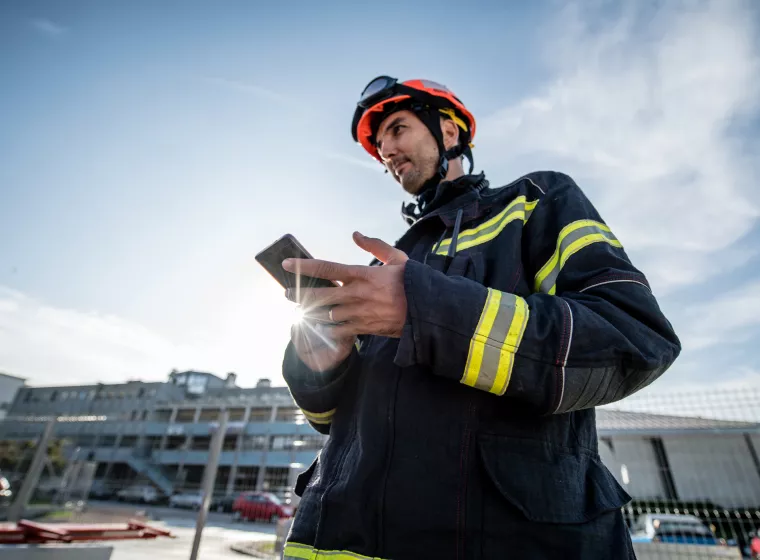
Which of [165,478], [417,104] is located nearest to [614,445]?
[417,104]

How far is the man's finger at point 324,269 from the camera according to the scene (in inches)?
39.6

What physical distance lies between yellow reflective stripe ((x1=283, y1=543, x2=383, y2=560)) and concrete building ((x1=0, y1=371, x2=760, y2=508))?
16.0 metres

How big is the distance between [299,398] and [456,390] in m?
0.73

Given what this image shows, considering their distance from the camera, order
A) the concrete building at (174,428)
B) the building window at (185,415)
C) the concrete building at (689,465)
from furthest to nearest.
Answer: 1. the building window at (185,415)
2. the concrete building at (174,428)
3. the concrete building at (689,465)

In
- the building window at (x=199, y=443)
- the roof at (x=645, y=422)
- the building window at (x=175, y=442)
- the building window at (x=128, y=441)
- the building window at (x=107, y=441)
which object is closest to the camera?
the roof at (x=645, y=422)

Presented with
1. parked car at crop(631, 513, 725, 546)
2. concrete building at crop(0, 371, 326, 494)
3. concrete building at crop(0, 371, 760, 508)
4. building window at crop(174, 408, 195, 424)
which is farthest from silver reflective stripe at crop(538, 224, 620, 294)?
building window at crop(174, 408, 195, 424)

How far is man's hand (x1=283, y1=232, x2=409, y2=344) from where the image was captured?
101 cm

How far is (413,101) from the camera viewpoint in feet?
8.41

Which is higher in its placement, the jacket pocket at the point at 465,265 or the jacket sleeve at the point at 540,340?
the jacket pocket at the point at 465,265

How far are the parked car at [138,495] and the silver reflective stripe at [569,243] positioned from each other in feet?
119

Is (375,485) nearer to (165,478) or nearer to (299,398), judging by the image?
(299,398)

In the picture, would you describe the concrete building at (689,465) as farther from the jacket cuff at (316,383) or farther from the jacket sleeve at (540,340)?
the jacket sleeve at (540,340)

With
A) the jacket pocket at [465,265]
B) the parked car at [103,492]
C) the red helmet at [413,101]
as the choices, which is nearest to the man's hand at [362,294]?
the jacket pocket at [465,265]

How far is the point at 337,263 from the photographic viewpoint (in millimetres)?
1021
